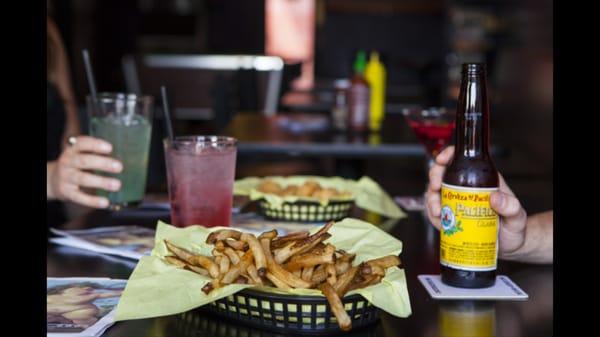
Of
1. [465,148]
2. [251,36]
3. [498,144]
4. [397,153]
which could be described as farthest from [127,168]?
[251,36]

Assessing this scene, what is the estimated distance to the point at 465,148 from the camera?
3.48 ft

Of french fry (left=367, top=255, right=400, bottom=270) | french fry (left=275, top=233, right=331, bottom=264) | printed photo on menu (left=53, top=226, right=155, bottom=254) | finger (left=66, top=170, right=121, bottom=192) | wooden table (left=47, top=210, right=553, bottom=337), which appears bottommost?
wooden table (left=47, top=210, right=553, bottom=337)

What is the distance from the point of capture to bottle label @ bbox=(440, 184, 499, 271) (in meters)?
1.01

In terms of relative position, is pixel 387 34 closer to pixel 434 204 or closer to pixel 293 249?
pixel 434 204

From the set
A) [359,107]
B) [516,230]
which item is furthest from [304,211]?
[359,107]

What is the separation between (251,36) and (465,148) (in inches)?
384

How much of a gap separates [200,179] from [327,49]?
26.2 ft

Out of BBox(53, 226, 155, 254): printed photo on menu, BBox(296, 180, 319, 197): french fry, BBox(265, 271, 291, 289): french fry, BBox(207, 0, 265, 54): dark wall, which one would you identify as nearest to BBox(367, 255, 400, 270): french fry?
BBox(265, 271, 291, 289): french fry

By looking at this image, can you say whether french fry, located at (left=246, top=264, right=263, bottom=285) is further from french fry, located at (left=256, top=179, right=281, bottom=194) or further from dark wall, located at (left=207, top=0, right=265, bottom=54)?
dark wall, located at (left=207, top=0, right=265, bottom=54)

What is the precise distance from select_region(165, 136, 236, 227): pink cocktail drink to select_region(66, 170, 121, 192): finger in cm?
11

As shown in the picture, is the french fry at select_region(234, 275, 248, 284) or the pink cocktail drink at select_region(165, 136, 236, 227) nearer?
the french fry at select_region(234, 275, 248, 284)

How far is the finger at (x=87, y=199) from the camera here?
143 cm

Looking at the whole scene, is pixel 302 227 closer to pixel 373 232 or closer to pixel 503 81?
pixel 373 232

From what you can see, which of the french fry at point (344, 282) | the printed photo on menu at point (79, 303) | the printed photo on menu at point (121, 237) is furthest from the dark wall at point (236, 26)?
the french fry at point (344, 282)
